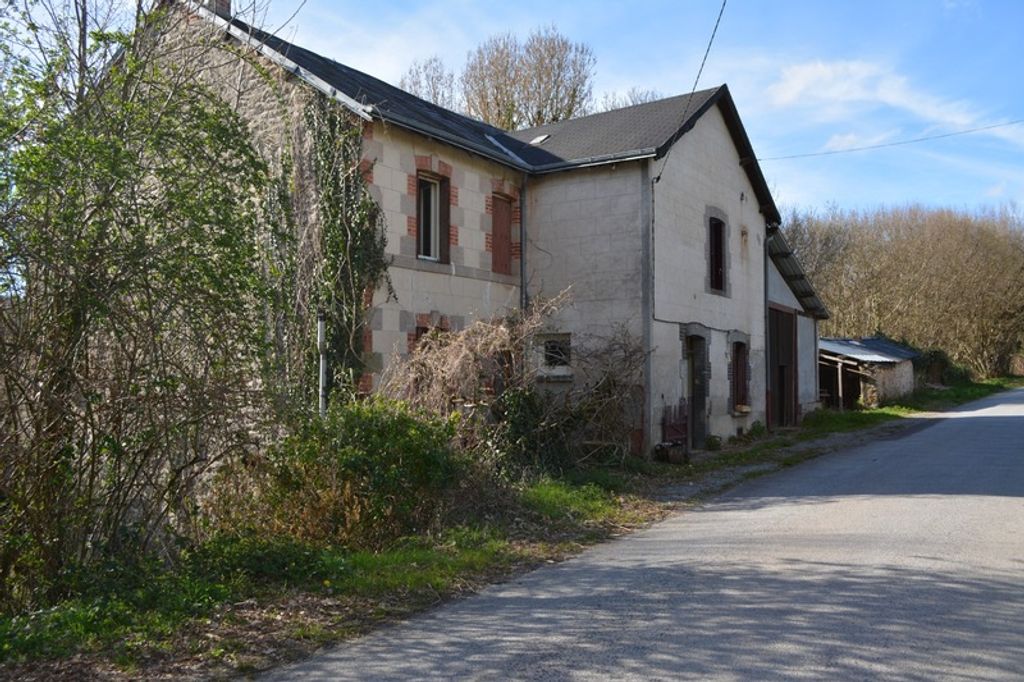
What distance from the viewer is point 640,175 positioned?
52.5 feet

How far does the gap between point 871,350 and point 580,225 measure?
2207 centimetres

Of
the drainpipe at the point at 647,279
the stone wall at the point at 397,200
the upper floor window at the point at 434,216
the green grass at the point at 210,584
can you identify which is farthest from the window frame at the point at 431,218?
the green grass at the point at 210,584

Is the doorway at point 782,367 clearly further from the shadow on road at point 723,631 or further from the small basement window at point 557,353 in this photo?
the shadow on road at point 723,631

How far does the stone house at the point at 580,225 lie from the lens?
13508mm

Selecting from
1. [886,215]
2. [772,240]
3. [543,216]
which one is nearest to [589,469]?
[543,216]

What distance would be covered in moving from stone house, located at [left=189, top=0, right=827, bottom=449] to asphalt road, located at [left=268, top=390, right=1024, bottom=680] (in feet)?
19.6

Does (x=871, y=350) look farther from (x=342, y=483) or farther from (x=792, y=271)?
(x=342, y=483)

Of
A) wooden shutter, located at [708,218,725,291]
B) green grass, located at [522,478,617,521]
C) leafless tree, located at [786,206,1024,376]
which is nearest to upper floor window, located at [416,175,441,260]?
green grass, located at [522,478,617,521]

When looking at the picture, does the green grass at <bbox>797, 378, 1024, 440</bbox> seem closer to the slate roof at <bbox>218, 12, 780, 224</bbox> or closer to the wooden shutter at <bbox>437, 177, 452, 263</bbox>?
the slate roof at <bbox>218, 12, 780, 224</bbox>

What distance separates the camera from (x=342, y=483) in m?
8.72

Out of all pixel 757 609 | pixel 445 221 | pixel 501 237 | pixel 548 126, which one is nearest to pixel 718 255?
pixel 548 126

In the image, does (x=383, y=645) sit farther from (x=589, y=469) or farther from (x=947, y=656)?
(x=589, y=469)

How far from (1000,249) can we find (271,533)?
48.8 m

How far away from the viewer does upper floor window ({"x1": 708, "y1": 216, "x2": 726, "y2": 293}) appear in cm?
1922
